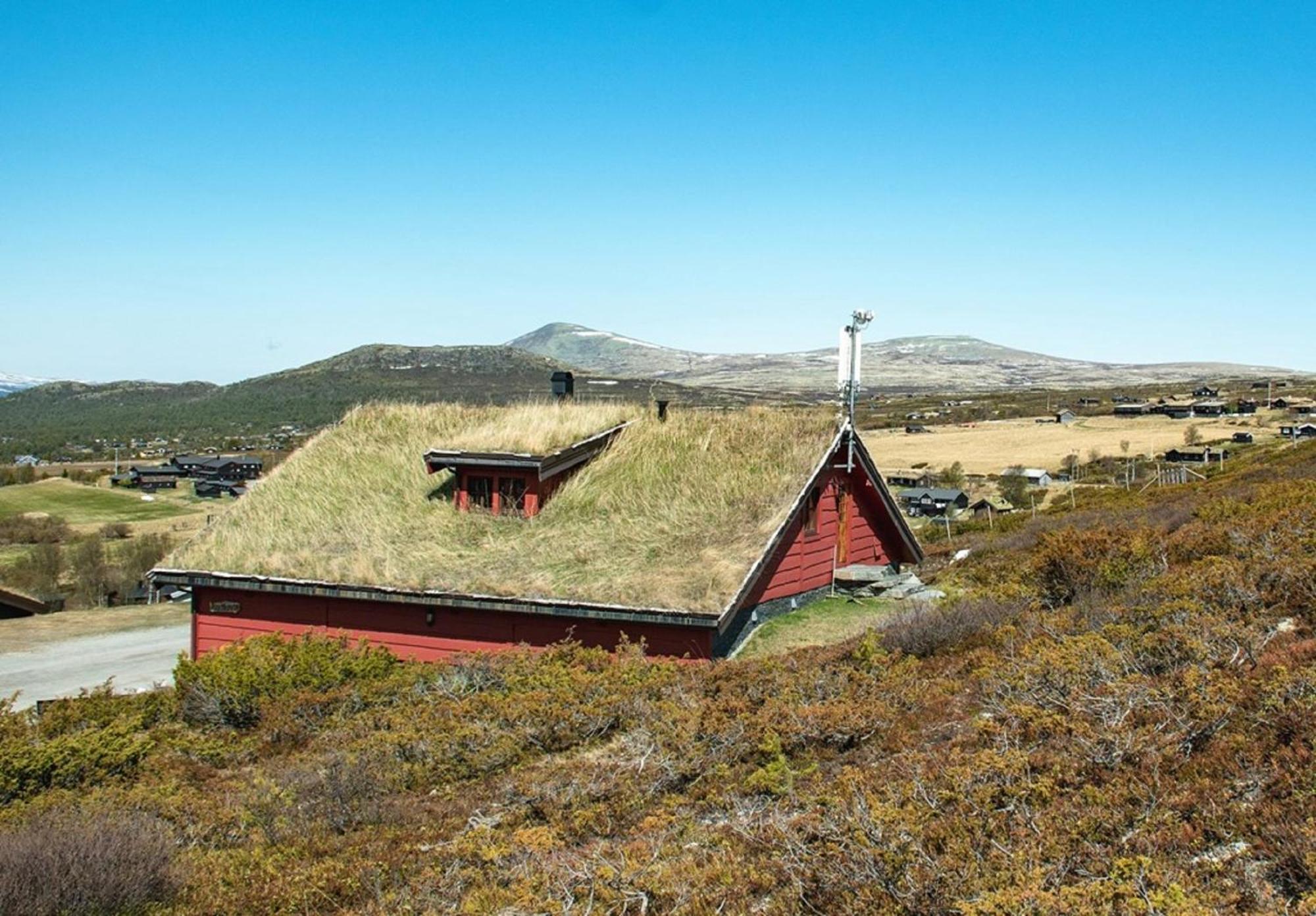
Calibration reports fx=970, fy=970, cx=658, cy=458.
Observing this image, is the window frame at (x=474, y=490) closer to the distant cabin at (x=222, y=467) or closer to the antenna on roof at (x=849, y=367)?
the antenna on roof at (x=849, y=367)

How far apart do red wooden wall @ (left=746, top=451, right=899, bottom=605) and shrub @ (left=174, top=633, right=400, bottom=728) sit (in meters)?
6.55

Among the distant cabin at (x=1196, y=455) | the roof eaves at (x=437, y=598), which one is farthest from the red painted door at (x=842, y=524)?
the distant cabin at (x=1196, y=455)

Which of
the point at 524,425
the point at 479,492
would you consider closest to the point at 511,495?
the point at 479,492

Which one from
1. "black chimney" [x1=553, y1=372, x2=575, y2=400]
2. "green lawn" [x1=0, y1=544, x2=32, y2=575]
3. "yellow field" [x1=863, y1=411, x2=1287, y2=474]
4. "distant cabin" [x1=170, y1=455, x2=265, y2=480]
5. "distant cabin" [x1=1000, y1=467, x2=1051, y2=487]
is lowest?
"green lawn" [x1=0, y1=544, x2=32, y2=575]

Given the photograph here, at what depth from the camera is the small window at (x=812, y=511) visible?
18.8 m

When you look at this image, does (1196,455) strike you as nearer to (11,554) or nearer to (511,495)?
(511,495)

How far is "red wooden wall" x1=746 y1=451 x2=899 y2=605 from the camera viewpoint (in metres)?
17.9

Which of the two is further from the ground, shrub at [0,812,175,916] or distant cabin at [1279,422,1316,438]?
distant cabin at [1279,422,1316,438]

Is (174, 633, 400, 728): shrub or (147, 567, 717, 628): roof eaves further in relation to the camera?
(147, 567, 717, 628): roof eaves

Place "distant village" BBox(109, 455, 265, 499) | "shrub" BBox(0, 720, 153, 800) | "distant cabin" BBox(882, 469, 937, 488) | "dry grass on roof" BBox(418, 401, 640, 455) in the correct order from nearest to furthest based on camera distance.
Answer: "shrub" BBox(0, 720, 153, 800) → "dry grass on roof" BBox(418, 401, 640, 455) → "distant cabin" BBox(882, 469, 937, 488) → "distant village" BBox(109, 455, 265, 499)

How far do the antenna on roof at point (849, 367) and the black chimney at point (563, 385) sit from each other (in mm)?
7437

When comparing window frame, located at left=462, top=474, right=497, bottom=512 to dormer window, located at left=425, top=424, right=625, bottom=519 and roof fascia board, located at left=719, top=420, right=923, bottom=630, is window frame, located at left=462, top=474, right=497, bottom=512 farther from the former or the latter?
roof fascia board, located at left=719, top=420, right=923, bottom=630

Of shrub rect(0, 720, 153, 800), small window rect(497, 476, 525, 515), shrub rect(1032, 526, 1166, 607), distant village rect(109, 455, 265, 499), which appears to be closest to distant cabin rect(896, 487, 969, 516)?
small window rect(497, 476, 525, 515)

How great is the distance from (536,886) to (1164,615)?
7101mm
